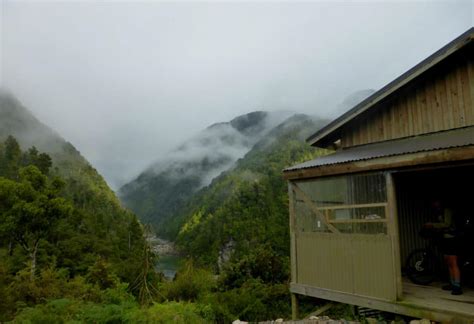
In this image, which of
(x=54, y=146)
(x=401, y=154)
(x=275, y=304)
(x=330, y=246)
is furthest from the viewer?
(x=54, y=146)

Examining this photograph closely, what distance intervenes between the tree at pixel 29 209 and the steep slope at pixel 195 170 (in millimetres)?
111775

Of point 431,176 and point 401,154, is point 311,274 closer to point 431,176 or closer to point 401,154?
point 401,154

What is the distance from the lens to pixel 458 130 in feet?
21.7

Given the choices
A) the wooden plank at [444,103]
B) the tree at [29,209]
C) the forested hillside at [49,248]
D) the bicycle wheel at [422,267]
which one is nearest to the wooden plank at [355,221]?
the bicycle wheel at [422,267]

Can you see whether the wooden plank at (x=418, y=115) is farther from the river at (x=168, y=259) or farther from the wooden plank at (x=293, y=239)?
the river at (x=168, y=259)

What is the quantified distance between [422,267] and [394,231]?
101 inches

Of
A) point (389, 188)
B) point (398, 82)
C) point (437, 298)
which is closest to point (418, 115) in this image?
point (398, 82)

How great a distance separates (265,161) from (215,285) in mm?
58295

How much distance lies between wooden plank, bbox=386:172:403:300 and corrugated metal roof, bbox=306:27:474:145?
90.2 inches

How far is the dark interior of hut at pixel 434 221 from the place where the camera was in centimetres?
655

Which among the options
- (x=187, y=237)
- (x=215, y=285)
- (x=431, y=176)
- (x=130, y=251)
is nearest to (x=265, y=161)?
(x=187, y=237)

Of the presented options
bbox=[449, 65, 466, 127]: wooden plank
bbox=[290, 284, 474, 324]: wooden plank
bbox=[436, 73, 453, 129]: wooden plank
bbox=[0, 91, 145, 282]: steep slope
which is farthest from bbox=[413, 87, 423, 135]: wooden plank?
bbox=[0, 91, 145, 282]: steep slope

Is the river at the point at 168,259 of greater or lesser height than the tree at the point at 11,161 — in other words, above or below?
below

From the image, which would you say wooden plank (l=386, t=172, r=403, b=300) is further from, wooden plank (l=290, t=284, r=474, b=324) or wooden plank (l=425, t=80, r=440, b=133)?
wooden plank (l=425, t=80, r=440, b=133)
